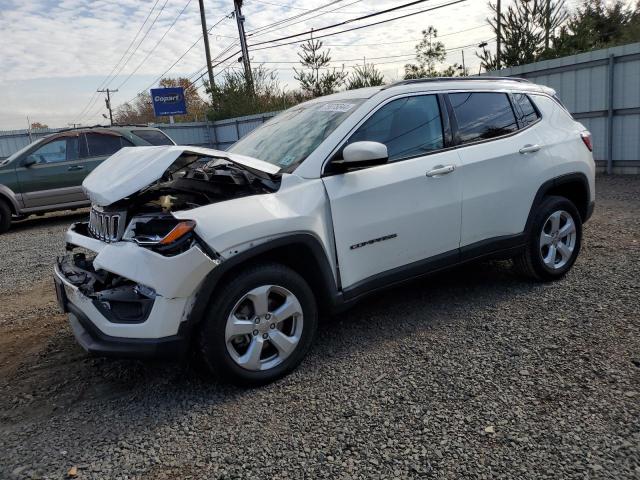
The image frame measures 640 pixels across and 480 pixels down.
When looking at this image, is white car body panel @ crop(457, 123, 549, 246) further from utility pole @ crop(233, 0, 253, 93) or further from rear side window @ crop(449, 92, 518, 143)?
utility pole @ crop(233, 0, 253, 93)

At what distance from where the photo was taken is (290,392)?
9.99ft

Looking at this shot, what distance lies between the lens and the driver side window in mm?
9826

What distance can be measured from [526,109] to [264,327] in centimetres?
307

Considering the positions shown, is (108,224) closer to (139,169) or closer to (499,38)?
(139,169)

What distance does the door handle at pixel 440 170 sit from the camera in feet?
12.1

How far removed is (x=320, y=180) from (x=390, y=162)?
0.60 meters

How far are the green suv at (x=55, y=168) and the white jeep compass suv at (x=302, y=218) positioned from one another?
22.6ft

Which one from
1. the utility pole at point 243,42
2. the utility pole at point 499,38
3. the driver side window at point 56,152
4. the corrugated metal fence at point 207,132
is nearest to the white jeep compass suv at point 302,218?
the driver side window at point 56,152

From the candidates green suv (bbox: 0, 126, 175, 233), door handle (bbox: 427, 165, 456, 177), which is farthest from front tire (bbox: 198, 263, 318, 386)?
green suv (bbox: 0, 126, 175, 233)

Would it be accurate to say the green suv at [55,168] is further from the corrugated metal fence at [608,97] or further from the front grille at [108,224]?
the corrugated metal fence at [608,97]

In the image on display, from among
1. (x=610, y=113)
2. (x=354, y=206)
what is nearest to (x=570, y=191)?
(x=354, y=206)

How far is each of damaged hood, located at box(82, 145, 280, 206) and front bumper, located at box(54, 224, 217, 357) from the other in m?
0.34

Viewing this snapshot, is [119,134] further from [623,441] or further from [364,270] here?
[623,441]

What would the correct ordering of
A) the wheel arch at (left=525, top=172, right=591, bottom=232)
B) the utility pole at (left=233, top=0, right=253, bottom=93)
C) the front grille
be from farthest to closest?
the utility pole at (left=233, top=0, right=253, bottom=93) < the wheel arch at (left=525, top=172, right=591, bottom=232) < the front grille
